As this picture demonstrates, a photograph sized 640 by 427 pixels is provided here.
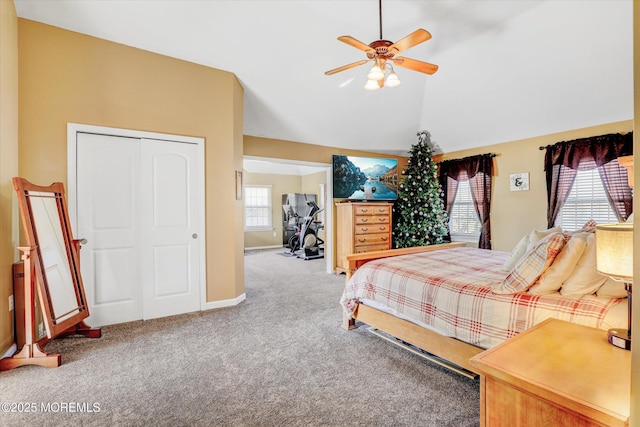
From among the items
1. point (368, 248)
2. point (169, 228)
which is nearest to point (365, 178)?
point (368, 248)

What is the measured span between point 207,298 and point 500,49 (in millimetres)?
4830

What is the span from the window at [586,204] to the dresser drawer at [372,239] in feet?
8.76

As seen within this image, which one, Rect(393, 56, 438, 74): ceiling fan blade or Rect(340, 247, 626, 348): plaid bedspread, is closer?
Rect(340, 247, 626, 348): plaid bedspread

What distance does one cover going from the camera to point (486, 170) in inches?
218

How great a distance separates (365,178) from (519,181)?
8.58ft

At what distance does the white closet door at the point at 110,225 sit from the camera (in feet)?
10.1

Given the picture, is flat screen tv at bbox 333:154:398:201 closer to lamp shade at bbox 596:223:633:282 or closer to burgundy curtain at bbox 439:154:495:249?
burgundy curtain at bbox 439:154:495:249

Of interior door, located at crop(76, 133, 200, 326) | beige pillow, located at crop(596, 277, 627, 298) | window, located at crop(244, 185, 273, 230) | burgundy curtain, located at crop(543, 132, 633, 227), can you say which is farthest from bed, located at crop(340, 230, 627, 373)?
window, located at crop(244, 185, 273, 230)

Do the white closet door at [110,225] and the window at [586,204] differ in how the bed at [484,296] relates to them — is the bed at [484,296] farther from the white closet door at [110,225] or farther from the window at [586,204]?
the window at [586,204]

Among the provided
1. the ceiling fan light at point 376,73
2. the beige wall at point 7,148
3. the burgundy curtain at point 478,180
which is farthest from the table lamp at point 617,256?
the burgundy curtain at point 478,180

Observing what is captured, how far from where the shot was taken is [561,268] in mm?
1791

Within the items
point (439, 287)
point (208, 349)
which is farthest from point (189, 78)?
point (439, 287)

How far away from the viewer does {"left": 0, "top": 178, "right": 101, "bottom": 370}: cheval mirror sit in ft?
7.74

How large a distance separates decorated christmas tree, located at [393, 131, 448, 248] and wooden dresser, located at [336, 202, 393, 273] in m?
0.36
